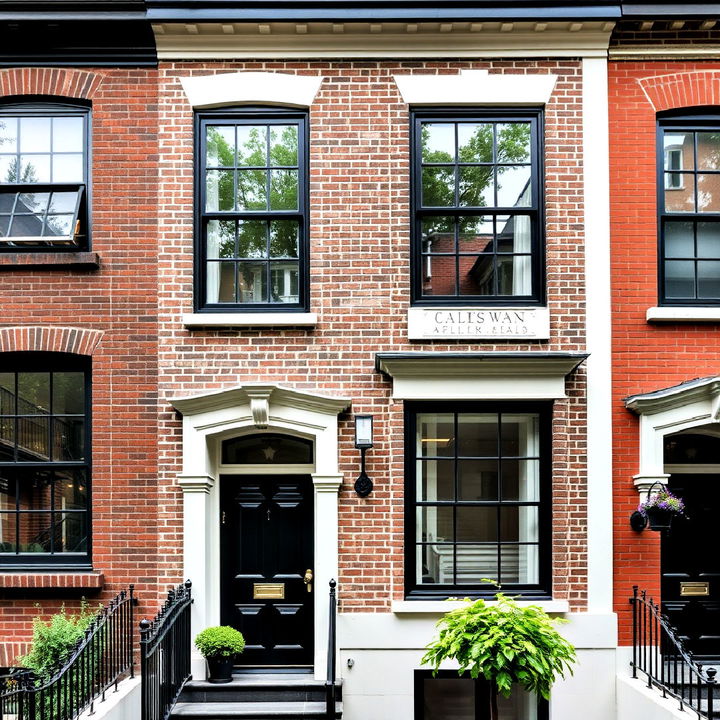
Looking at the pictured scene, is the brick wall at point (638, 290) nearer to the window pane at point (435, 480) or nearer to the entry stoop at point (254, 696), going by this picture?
the window pane at point (435, 480)

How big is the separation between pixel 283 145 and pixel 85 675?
218 inches

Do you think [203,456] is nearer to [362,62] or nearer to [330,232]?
[330,232]

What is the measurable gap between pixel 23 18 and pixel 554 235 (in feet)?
19.8

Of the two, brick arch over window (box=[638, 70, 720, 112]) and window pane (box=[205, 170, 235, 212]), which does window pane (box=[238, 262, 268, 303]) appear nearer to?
window pane (box=[205, 170, 235, 212])

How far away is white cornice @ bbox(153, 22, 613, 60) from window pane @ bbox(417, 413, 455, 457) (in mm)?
3852

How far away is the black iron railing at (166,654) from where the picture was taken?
7039 mm

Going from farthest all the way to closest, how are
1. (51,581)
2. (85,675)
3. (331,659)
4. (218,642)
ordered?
(51,581), (218,642), (331,659), (85,675)

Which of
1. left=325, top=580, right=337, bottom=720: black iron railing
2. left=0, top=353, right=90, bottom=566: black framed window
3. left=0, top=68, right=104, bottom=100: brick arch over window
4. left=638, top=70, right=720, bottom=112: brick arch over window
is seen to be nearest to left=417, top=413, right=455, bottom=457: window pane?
left=325, top=580, right=337, bottom=720: black iron railing

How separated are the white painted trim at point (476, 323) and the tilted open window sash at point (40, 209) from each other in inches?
148

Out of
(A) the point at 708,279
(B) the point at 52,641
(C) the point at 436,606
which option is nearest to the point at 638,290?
(A) the point at 708,279

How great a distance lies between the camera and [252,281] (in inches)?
359

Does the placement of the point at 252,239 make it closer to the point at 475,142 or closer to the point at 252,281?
the point at 252,281

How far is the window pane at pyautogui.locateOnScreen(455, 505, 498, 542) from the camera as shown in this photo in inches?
349

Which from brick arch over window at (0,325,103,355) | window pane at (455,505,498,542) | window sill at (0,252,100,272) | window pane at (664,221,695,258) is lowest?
window pane at (455,505,498,542)
